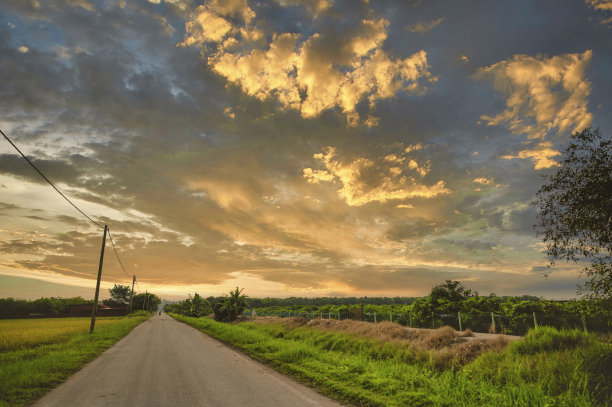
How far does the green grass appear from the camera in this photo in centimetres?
757

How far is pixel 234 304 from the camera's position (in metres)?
49.9

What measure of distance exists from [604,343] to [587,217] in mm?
3791

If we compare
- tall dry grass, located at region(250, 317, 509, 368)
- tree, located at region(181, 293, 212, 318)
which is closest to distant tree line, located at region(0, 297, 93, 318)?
tree, located at region(181, 293, 212, 318)

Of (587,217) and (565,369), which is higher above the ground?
(587,217)

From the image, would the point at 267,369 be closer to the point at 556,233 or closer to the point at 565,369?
the point at 565,369

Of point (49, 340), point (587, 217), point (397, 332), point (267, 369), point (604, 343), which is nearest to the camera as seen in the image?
point (604, 343)

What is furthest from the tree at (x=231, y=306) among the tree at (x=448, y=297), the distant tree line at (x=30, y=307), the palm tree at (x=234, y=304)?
the distant tree line at (x=30, y=307)

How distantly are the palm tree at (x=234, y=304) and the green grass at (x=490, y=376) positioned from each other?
3867cm

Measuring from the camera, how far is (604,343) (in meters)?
9.46

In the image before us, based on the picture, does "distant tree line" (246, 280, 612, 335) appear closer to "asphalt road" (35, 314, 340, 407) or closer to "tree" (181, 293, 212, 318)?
"asphalt road" (35, 314, 340, 407)

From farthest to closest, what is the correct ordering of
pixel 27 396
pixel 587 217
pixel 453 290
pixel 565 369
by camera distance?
pixel 453 290 < pixel 587 217 < pixel 565 369 < pixel 27 396

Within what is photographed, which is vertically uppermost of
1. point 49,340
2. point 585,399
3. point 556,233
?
point 556,233

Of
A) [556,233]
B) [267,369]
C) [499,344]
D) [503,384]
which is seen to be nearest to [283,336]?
[267,369]

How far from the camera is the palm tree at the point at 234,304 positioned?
4969 centimetres
